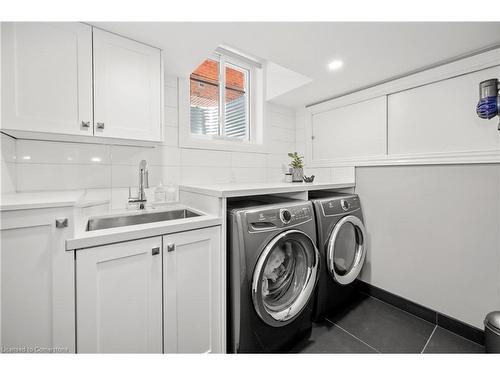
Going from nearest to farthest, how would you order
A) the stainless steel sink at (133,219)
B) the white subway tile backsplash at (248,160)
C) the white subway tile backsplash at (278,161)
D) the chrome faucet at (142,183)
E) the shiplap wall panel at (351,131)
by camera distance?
the stainless steel sink at (133,219)
the chrome faucet at (142,183)
the shiplap wall panel at (351,131)
the white subway tile backsplash at (248,160)
the white subway tile backsplash at (278,161)

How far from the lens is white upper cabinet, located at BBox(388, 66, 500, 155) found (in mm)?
1464

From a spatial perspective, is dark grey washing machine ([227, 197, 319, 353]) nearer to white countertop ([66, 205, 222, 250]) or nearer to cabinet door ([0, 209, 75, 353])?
white countertop ([66, 205, 222, 250])

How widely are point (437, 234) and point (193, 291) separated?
1.92m

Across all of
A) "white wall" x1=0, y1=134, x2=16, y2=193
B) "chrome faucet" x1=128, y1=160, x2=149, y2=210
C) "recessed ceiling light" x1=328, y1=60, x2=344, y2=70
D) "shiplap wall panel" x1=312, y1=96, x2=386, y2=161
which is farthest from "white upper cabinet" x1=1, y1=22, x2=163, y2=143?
"shiplap wall panel" x1=312, y1=96, x2=386, y2=161

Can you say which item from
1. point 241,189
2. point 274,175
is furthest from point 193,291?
point 274,175

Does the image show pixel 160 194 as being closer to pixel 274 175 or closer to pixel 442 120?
pixel 274 175

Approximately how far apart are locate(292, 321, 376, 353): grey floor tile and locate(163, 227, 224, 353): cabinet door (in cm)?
64

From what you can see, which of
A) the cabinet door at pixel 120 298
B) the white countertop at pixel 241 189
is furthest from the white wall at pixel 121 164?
the cabinet door at pixel 120 298

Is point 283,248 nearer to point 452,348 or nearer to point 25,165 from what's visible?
point 452,348

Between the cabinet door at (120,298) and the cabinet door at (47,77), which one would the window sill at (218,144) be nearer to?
the cabinet door at (47,77)

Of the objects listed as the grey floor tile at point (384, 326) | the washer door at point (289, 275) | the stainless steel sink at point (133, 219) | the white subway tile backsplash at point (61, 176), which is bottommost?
the grey floor tile at point (384, 326)

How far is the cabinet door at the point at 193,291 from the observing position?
3.62 ft

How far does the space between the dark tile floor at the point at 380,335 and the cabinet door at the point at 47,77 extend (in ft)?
6.70
